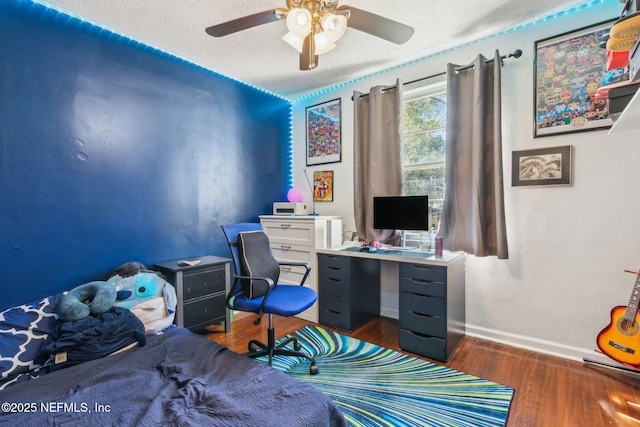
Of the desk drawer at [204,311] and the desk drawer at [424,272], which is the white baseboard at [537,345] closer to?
the desk drawer at [424,272]

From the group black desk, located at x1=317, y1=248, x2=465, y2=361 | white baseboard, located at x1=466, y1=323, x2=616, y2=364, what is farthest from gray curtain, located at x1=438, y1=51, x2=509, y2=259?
white baseboard, located at x1=466, y1=323, x2=616, y2=364

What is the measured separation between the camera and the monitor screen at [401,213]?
2545 mm

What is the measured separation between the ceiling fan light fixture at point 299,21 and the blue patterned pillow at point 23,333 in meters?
2.24

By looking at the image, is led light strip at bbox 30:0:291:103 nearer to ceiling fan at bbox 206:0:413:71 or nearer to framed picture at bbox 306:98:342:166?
framed picture at bbox 306:98:342:166

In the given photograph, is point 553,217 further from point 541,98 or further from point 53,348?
point 53,348

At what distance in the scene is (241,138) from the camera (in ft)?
10.8

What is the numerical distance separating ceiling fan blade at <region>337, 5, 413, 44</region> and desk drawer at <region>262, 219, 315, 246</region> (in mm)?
1724

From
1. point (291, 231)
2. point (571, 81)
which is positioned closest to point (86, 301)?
point (291, 231)

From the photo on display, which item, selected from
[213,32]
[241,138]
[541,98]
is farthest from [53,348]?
[541,98]

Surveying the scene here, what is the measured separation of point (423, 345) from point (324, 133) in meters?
2.52

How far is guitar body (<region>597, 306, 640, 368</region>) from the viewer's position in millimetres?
1771

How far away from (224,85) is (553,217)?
3318mm

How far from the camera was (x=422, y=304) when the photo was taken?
2.22m

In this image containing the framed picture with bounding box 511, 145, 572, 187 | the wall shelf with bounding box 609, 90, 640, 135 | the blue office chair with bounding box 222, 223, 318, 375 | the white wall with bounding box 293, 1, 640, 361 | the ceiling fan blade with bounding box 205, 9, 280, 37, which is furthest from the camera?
the framed picture with bounding box 511, 145, 572, 187
